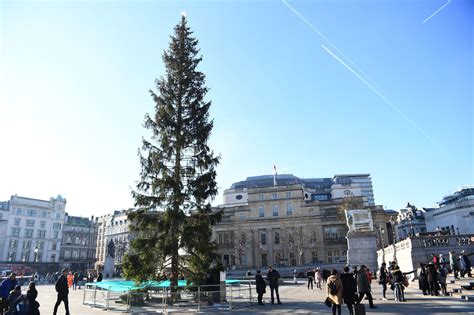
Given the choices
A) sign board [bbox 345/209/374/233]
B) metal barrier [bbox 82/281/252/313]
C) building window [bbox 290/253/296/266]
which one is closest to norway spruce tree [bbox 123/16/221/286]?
metal barrier [bbox 82/281/252/313]

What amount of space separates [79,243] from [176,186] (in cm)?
9521

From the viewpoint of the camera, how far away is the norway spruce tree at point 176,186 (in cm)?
1900

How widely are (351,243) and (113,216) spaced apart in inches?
3436

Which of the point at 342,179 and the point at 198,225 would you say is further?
the point at 342,179

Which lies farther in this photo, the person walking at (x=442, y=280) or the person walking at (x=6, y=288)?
the person walking at (x=442, y=280)

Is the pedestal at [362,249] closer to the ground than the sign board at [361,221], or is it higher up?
closer to the ground

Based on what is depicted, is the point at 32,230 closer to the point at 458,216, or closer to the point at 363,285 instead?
the point at 363,285

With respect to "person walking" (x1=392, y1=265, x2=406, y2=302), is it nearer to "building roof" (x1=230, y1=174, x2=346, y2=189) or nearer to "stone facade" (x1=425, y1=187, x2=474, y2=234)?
"stone facade" (x1=425, y1=187, x2=474, y2=234)

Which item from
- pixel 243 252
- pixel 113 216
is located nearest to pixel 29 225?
pixel 113 216

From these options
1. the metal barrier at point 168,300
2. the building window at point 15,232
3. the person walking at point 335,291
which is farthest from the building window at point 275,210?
the person walking at point 335,291

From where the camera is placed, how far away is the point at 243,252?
75188 millimetres

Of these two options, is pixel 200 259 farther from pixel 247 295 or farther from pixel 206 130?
pixel 206 130

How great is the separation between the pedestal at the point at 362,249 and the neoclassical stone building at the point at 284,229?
3405 centimetres

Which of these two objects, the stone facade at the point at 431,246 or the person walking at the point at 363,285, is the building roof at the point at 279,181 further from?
the person walking at the point at 363,285
